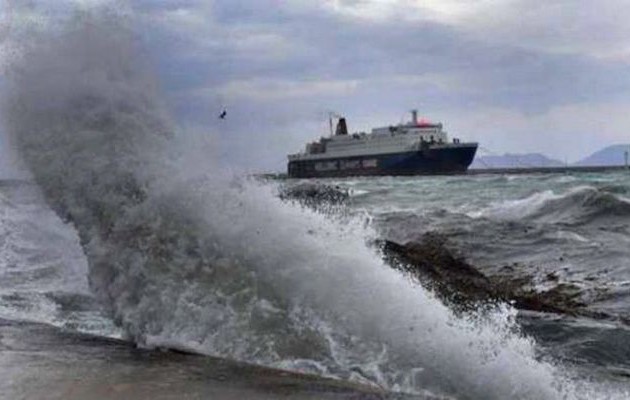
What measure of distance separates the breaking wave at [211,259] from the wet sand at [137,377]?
0.40 m

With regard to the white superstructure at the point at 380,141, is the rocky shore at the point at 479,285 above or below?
below

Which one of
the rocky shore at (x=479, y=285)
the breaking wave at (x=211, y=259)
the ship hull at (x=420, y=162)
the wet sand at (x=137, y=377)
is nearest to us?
the wet sand at (x=137, y=377)

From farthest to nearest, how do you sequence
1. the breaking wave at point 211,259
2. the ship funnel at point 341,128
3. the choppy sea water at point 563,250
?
the ship funnel at point 341,128
the choppy sea water at point 563,250
the breaking wave at point 211,259

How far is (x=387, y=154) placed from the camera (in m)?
101

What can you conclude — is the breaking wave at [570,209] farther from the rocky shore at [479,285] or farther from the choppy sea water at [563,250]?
the rocky shore at [479,285]

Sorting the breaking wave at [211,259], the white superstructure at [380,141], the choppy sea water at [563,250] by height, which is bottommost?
the choppy sea water at [563,250]

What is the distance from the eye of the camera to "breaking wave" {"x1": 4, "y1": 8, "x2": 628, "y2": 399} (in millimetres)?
6941

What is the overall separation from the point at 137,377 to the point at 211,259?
2208 mm

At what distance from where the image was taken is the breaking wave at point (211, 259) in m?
6.94

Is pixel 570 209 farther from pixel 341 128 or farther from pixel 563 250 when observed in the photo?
pixel 341 128

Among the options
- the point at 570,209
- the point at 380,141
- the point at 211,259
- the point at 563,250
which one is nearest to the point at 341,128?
the point at 380,141

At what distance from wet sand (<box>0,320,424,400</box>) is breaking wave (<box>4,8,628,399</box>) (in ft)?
1.30

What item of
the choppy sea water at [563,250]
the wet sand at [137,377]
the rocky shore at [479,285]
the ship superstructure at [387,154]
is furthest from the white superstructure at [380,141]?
the wet sand at [137,377]

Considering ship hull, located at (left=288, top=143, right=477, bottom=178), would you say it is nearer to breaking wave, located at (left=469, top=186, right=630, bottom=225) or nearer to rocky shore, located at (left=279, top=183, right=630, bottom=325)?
breaking wave, located at (left=469, top=186, right=630, bottom=225)
